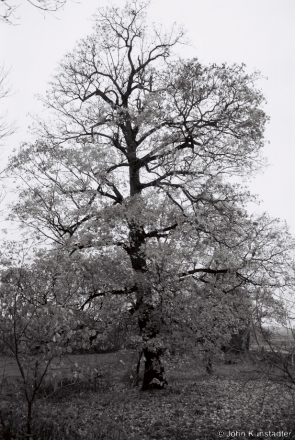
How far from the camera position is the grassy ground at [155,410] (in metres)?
6.93

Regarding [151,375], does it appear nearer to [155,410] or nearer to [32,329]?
[155,410]

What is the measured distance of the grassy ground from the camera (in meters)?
6.93

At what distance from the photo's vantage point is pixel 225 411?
10211 millimetres

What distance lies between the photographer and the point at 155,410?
10.4m

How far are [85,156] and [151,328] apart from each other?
215 inches

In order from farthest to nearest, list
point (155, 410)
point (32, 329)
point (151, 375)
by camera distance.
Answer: point (151, 375) → point (155, 410) → point (32, 329)

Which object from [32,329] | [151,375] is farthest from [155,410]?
[32,329]

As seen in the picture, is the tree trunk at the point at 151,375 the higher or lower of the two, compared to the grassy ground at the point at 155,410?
higher

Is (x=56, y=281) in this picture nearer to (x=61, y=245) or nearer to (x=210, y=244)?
(x=61, y=245)

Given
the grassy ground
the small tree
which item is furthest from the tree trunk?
the small tree

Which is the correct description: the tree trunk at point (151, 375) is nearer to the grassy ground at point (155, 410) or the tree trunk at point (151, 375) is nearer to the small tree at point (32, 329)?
the grassy ground at point (155, 410)

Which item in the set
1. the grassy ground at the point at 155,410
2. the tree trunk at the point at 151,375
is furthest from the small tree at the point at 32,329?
the tree trunk at the point at 151,375

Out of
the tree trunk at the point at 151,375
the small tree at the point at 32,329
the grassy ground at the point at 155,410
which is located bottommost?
the grassy ground at the point at 155,410

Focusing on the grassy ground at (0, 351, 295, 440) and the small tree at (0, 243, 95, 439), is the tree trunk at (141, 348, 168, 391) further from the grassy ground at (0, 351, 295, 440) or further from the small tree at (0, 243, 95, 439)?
the small tree at (0, 243, 95, 439)
